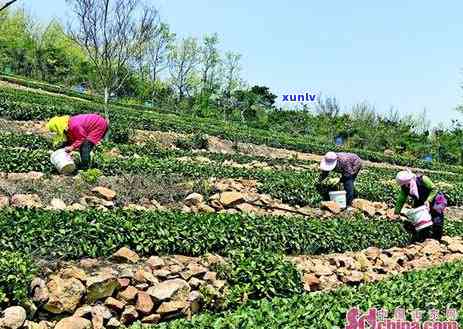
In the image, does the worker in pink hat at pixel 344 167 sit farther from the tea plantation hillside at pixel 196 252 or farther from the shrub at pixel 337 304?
the shrub at pixel 337 304

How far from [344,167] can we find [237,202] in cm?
232

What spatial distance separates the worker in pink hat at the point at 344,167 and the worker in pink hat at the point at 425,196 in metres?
1.33

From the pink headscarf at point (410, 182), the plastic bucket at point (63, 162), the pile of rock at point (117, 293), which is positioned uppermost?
the pink headscarf at point (410, 182)

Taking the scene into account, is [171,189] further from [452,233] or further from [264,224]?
[452,233]

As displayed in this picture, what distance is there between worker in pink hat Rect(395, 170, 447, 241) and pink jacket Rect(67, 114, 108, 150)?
5240 mm

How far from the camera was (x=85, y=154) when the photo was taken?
1082cm

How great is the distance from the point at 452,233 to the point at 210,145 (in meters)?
10.8

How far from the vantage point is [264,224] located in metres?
8.03

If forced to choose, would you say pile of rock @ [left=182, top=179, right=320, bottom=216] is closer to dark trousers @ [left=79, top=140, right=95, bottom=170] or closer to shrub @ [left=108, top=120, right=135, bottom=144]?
dark trousers @ [left=79, top=140, right=95, bottom=170]

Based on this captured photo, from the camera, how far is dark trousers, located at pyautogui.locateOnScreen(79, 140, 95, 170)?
1065 centimetres

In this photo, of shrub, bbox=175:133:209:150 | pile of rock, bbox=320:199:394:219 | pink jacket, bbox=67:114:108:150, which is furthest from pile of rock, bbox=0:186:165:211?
shrub, bbox=175:133:209:150

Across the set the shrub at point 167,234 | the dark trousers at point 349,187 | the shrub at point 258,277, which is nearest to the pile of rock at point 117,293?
the shrub at point 258,277

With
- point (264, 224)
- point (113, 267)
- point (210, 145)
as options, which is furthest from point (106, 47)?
point (113, 267)

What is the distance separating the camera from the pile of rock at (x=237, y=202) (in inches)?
368
